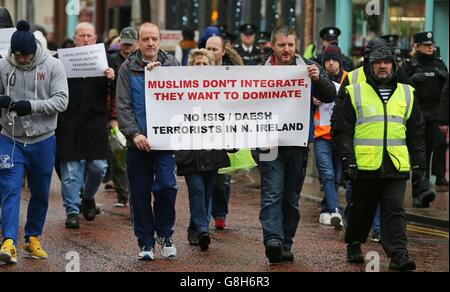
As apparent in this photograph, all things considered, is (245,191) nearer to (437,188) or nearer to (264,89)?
(437,188)

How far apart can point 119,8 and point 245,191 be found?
892 inches

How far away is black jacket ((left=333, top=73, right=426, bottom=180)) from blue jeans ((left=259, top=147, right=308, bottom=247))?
0.37 m

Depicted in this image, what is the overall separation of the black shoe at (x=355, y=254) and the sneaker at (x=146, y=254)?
161 centimetres

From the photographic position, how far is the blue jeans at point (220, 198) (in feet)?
41.3

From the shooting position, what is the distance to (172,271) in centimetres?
994

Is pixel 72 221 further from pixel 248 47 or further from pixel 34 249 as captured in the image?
pixel 248 47

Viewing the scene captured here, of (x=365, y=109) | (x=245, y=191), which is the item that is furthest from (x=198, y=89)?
(x=245, y=191)

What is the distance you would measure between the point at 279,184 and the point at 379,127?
92cm

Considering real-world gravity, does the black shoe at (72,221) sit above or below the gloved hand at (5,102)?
below

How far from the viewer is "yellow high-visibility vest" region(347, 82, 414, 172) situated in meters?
10.1

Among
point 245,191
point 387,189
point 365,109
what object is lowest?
point 245,191

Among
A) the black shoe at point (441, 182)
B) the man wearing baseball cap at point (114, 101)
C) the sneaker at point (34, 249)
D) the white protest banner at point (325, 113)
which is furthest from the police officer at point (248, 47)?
the sneaker at point (34, 249)

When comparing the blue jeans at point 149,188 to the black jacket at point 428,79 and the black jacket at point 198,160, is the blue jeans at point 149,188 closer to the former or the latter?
Answer: the black jacket at point 198,160
